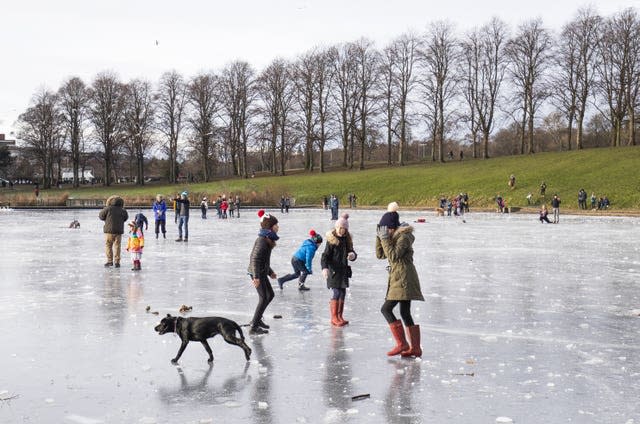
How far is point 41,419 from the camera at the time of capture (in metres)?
5.66

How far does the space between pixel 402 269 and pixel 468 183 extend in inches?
2138

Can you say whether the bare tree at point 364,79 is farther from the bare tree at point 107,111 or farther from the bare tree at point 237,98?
the bare tree at point 107,111

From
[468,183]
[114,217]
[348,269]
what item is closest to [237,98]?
[468,183]

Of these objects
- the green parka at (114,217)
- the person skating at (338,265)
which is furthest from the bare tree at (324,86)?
the person skating at (338,265)

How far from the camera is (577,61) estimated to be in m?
67.2

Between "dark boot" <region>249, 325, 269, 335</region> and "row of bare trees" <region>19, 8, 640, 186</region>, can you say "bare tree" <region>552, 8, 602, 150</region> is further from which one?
"dark boot" <region>249, 325, 269, 335</region>

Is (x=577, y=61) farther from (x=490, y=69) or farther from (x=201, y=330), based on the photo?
(x=201, y=330)

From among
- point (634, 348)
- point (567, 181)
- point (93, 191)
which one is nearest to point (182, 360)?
point (634, 348)

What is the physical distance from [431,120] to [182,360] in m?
68.2

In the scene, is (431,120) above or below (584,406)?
above

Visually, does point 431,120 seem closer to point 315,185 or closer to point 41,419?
point 315,185

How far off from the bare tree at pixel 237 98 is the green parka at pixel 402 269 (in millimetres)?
73492

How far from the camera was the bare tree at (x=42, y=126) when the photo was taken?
83.1m

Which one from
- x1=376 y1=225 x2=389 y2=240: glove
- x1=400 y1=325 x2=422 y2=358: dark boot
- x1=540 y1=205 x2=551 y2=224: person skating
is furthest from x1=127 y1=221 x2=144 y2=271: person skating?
x1=540 y1=205 x2=551 y2=224: person skating
